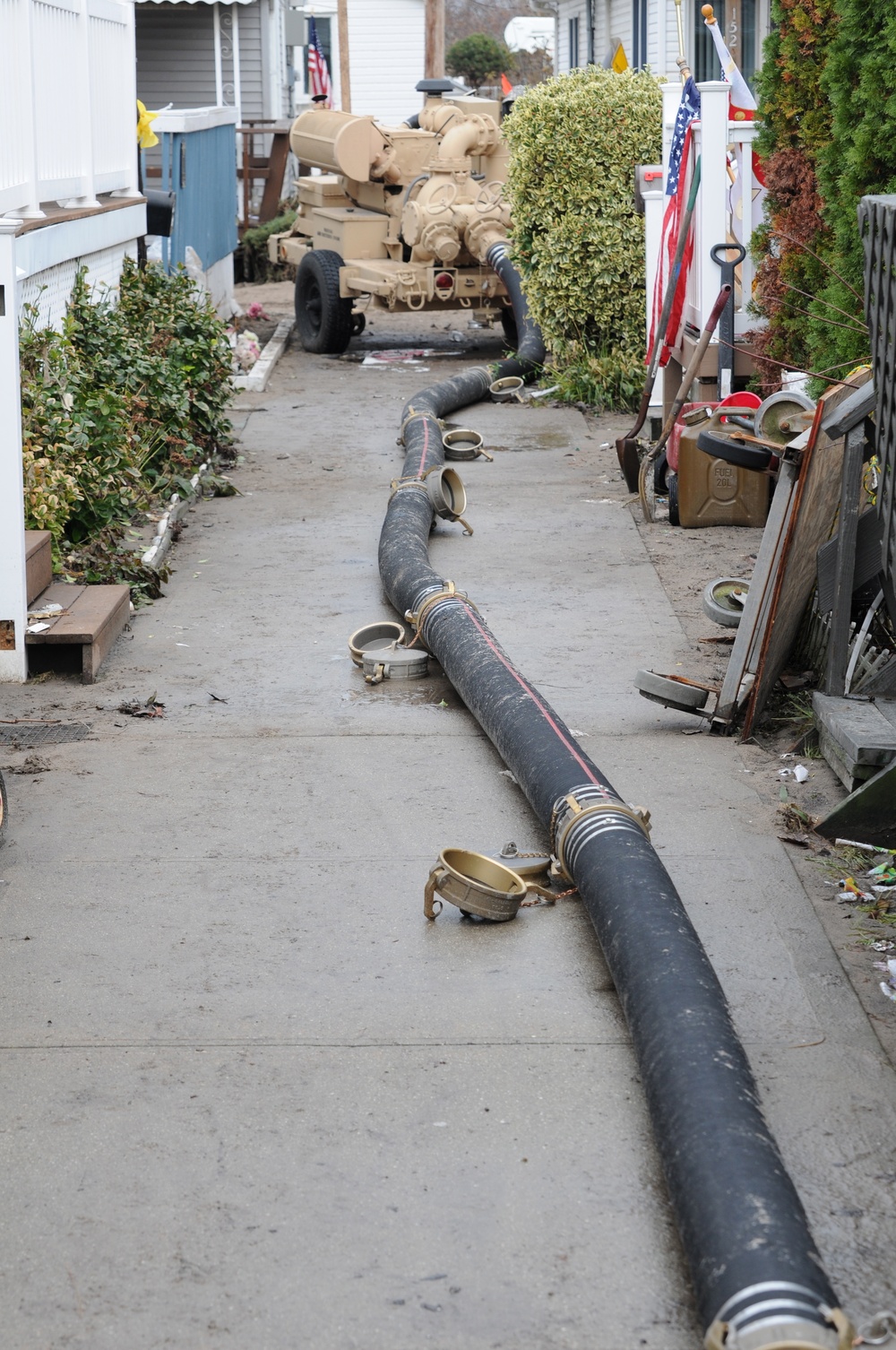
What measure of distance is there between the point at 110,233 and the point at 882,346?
22.8 ft

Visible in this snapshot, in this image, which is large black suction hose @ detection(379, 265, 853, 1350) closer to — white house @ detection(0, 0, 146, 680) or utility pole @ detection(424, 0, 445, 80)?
white house @ detection(0, 0, 146, 680)

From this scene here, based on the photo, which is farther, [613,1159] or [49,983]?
[49,983]

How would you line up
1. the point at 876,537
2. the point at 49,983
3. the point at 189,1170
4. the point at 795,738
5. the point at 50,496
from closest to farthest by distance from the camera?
the point at 189,1170
the point at 49,983
the point at 876,537
the point at 795,738
the point at 50,496

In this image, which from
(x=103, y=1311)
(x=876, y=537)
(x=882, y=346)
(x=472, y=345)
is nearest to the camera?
(x=103, y=1311)

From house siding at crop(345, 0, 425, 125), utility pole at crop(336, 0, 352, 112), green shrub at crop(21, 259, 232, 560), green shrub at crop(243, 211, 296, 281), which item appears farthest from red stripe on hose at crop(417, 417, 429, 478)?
house siding at crop(345, 0, 425, 125)

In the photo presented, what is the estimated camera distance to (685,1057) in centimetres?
286

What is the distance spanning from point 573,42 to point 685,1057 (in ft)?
84.9

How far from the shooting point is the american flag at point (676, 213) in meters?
8.84

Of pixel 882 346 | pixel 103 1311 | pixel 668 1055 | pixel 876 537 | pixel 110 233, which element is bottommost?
pixel 103 1311

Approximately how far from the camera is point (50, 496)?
6449 mm

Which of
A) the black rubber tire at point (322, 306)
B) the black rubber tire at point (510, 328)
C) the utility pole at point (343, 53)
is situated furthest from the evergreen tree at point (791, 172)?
the utility pole at point (343, 53)

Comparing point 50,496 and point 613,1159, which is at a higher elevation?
point 50,496

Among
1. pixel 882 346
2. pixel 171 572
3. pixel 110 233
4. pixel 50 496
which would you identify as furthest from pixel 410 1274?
pixel 110 233

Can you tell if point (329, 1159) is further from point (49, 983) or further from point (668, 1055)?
point (49, 983)
